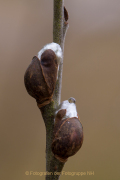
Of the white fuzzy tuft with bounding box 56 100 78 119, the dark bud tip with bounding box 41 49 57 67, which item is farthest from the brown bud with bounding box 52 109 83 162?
the dark bud tip with bounding box 41 49 57 67

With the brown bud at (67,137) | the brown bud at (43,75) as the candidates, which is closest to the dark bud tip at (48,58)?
the brown bud at (43,75)

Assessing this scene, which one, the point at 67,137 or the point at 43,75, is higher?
the point at 43,75

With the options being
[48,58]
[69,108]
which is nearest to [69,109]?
[69,108]

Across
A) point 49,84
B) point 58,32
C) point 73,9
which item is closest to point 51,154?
point 49,84

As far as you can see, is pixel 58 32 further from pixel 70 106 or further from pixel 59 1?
pixel 70 106

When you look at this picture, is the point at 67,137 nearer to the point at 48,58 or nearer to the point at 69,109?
the point at 69,109

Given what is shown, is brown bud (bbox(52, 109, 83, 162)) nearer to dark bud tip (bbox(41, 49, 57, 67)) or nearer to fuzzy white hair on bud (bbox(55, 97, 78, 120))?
fuzzy white hair on bud (bbox(55, 97, 78, 120))
